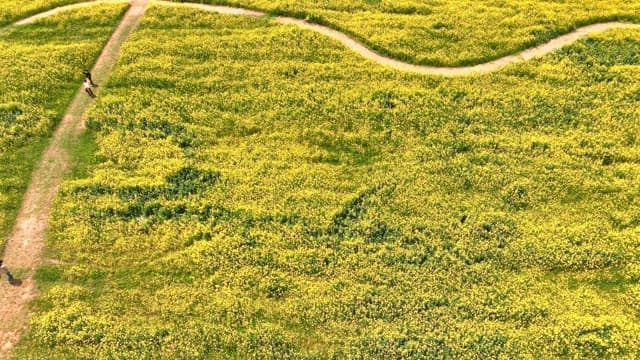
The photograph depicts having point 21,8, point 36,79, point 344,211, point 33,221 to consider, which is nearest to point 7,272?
point 33,221

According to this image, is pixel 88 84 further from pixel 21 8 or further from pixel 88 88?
pixel 21 8

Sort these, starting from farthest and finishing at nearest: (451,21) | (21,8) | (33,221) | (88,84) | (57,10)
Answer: (57,10) → (21,8) → (451,21) → (88,84) → (33,221)

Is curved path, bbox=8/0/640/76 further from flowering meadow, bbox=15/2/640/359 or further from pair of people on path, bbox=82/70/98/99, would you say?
pair of people on path, bbox=82/70/98/99

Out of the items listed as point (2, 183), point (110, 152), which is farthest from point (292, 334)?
point (2, 183)

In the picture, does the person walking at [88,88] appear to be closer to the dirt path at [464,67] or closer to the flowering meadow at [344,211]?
the flowering meadow at [344,211]

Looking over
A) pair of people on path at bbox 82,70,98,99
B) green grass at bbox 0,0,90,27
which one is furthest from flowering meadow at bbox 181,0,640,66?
pair of people on path at bbox 82,70,98,99

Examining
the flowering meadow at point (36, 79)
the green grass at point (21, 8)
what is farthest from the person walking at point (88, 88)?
the green grass at point (21, 8)

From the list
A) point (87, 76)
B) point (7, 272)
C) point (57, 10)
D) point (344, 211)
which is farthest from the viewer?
point (57, 10)

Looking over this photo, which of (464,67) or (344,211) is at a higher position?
(464,67)
